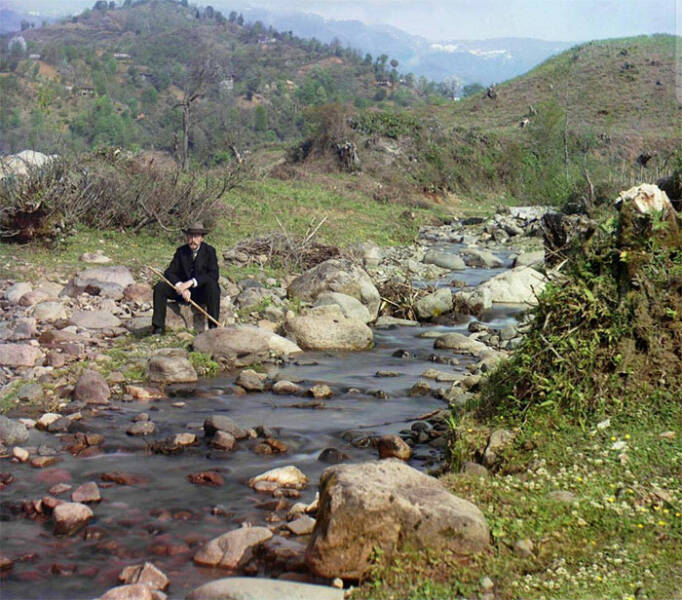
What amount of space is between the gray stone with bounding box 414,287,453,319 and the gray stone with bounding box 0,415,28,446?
732cm

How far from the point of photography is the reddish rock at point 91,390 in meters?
7.54

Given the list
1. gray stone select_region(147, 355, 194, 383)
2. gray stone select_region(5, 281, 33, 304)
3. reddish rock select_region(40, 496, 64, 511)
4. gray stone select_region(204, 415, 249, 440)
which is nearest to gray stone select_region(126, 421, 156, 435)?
gray stone select_region(204, 415, 249, 440)

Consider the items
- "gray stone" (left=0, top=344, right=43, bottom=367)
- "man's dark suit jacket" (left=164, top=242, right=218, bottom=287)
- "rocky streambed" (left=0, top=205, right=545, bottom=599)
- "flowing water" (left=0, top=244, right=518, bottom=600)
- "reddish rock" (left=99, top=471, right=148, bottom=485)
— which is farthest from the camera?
"man's dark suit jacket" (left=164, top=242, right=218, bottom=287)

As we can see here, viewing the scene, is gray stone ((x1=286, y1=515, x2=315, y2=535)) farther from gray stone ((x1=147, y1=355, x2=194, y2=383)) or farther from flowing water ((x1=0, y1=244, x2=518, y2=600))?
gray stone ((x1=147, y1=355, x2=194, y2=383))

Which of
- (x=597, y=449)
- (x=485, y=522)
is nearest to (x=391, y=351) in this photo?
(x=597, y=449)

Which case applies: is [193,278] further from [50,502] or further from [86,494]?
[50,502]

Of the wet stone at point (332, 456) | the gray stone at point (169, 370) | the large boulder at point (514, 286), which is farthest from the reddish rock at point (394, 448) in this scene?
the large boulder at point (514, 286)

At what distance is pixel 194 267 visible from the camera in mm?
9742

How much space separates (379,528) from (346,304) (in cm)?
773

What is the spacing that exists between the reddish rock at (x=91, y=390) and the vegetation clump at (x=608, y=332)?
3.65 m

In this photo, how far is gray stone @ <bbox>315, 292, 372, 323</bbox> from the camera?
11609 mm

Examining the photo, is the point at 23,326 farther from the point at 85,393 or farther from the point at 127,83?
the point at 127,83

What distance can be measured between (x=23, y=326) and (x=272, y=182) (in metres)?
17.2

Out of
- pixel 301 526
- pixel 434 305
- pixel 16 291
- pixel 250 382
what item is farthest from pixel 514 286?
pixel 301 526
